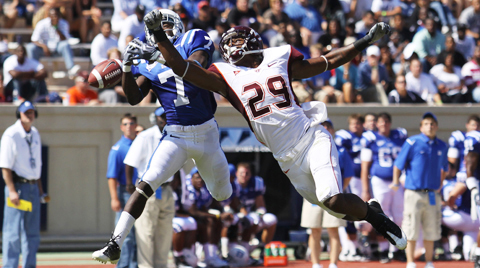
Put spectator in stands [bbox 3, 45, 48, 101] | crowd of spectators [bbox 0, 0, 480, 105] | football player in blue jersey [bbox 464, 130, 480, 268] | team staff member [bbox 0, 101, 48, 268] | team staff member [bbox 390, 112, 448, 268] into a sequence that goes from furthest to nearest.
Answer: crowd of spectators [bbox 0, 0, 480, 105] < spectator in stands [bbox 3, 45, 48, 101] < team staff member [bbox 390, 112, 448, 268] < football player in blue jersey [bbox 464, 130, 480, 268] < team staff member [bbox 0, 101, 48, 268]

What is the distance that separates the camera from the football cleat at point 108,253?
17.5 feet

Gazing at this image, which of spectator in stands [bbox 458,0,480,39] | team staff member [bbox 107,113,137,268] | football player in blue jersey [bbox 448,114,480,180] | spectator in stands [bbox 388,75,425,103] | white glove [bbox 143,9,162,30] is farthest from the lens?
spectator in stands [bbox 458,0,480,39]

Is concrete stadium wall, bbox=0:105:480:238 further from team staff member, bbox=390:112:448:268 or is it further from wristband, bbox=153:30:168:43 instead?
wristband, bbox=153:30:168:43

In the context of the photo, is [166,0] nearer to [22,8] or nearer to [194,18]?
[194,18]

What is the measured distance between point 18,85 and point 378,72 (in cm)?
579

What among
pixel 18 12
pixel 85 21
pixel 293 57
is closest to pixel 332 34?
pixel 85 21

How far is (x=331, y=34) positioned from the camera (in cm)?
1300

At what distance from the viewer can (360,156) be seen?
9.84m

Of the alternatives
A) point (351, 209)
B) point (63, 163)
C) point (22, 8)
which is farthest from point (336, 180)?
point (22, 8)

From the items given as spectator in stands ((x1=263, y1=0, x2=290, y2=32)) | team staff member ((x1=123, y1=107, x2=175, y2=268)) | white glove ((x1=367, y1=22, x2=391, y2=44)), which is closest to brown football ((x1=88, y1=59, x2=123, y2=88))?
white glove ((x1=367, y1=22, x2=391, y2=44))

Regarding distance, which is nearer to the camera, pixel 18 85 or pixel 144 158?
pixel 144 158

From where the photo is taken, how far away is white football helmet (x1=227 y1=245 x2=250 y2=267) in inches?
369

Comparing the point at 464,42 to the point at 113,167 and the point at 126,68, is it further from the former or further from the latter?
the point at 126,68

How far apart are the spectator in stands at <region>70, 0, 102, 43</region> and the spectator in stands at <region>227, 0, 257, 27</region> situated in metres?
2.58
